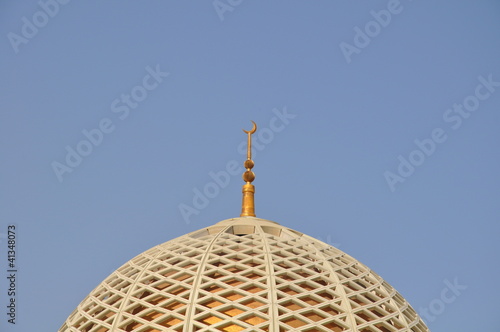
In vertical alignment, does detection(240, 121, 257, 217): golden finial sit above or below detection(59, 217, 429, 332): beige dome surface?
above

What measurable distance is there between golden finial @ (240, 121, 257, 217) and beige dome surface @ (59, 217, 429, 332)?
96 centimetres

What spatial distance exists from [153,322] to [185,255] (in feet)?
6.39

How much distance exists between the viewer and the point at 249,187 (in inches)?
861

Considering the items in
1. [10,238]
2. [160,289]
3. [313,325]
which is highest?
[10,238]

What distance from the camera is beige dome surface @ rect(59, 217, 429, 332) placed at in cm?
1739

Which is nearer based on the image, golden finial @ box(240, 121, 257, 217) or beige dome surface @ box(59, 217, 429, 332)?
beige dome surface @ box(59, 217, 429, 332)

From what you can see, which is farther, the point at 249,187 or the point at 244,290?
the point at 249,187

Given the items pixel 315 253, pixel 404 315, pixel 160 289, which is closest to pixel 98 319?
pixel 160 289

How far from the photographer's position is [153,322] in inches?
690

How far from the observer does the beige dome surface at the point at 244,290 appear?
17391mm

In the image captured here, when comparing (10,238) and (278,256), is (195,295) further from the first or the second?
(10,238)

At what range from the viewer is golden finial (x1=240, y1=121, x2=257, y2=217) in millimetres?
21391

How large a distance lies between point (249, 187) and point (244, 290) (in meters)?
4.34

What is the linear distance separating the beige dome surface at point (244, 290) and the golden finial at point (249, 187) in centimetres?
96
